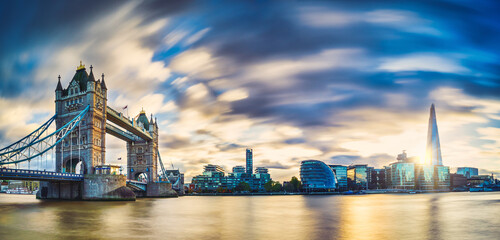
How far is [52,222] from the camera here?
30266 mm

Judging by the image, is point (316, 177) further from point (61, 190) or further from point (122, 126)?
point (61, 190)

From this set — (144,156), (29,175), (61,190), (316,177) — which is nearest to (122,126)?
(144,156)

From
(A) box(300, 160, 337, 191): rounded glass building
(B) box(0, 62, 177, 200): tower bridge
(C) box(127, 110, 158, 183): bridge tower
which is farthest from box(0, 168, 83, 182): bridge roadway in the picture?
(A) box(300, 160, 337, 191): rounded glass building

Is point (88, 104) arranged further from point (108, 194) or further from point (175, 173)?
point (175, 173)

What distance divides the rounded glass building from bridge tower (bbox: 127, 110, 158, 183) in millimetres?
99659

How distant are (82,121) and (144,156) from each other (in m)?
43.3

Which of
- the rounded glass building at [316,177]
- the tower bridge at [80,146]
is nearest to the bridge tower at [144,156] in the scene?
the tower bridge at [80,146]

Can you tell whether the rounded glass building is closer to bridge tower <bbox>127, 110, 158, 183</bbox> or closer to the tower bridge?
bridge tower <bbox>127, 110, 158, 183</bbox>

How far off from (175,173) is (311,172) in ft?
231

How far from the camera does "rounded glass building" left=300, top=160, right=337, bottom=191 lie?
192000 millimetres

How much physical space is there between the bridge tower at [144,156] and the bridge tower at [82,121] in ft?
119

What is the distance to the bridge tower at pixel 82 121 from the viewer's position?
70.2 m

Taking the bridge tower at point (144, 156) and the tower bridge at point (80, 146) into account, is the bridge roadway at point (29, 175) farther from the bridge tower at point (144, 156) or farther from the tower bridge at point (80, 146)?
the bridge tower at point (144, 156)

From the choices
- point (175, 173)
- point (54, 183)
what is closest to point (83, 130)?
point (54, 183)
